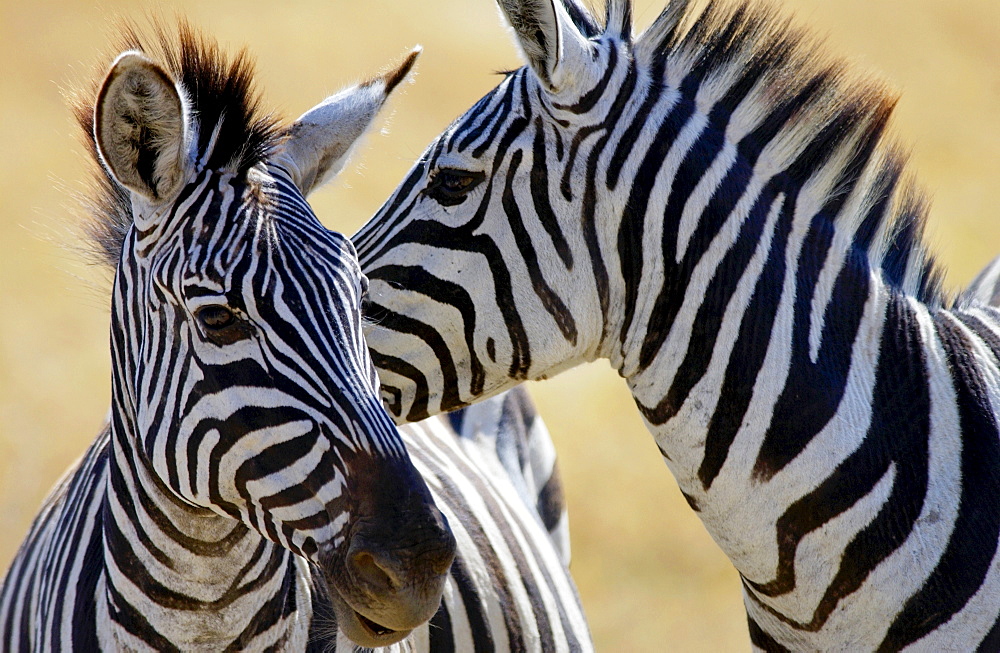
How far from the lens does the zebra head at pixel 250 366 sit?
8.38 ft

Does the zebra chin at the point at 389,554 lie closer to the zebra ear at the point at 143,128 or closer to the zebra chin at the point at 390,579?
the zebra chin at the point at 390,579

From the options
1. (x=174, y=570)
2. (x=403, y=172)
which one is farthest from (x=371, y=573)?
(x=403, y=172)

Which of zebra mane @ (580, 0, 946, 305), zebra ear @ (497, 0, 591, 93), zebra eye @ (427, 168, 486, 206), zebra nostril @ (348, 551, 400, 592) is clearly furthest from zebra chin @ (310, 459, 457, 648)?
zebra mane @ (580, 0, 946, 305)

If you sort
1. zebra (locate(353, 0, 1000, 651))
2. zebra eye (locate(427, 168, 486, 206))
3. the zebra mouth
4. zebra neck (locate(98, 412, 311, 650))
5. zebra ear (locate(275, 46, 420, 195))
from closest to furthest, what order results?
the zebra mouth → zebra neck (locate(98, 412, 311, 650)) → zebra (locate(353, 0, 1000, 651)) → zebra ear (locate(275, 46, 420, 195)) → zebra eye (locate(427, 168, 486, 206))

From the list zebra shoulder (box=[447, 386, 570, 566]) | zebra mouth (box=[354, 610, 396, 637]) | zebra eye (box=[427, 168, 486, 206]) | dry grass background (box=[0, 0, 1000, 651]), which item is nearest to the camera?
zebra mouth (box=[354, 610, 396, 637])

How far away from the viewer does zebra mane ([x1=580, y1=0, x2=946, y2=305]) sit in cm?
346

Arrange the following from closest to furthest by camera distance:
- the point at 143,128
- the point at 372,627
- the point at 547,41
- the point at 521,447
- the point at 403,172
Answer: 1. the point at 372,627
2. the point at 143,128
3. the point at 547,41
4. the point at 521,447
5. the point at 403,172

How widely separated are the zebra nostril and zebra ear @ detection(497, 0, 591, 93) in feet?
5.86

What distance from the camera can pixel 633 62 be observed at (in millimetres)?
3533

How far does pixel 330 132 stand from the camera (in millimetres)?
3350

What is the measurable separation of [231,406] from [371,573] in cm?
60

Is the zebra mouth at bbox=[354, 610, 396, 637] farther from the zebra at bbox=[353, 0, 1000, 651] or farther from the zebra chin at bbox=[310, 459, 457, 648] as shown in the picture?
the zebra at bbox=[353, 0, 1000, 651]

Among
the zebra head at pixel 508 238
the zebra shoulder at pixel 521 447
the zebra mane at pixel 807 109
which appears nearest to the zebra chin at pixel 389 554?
the zebra head at pixel 508 238

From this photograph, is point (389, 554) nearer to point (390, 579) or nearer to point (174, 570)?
point (390, 579)
